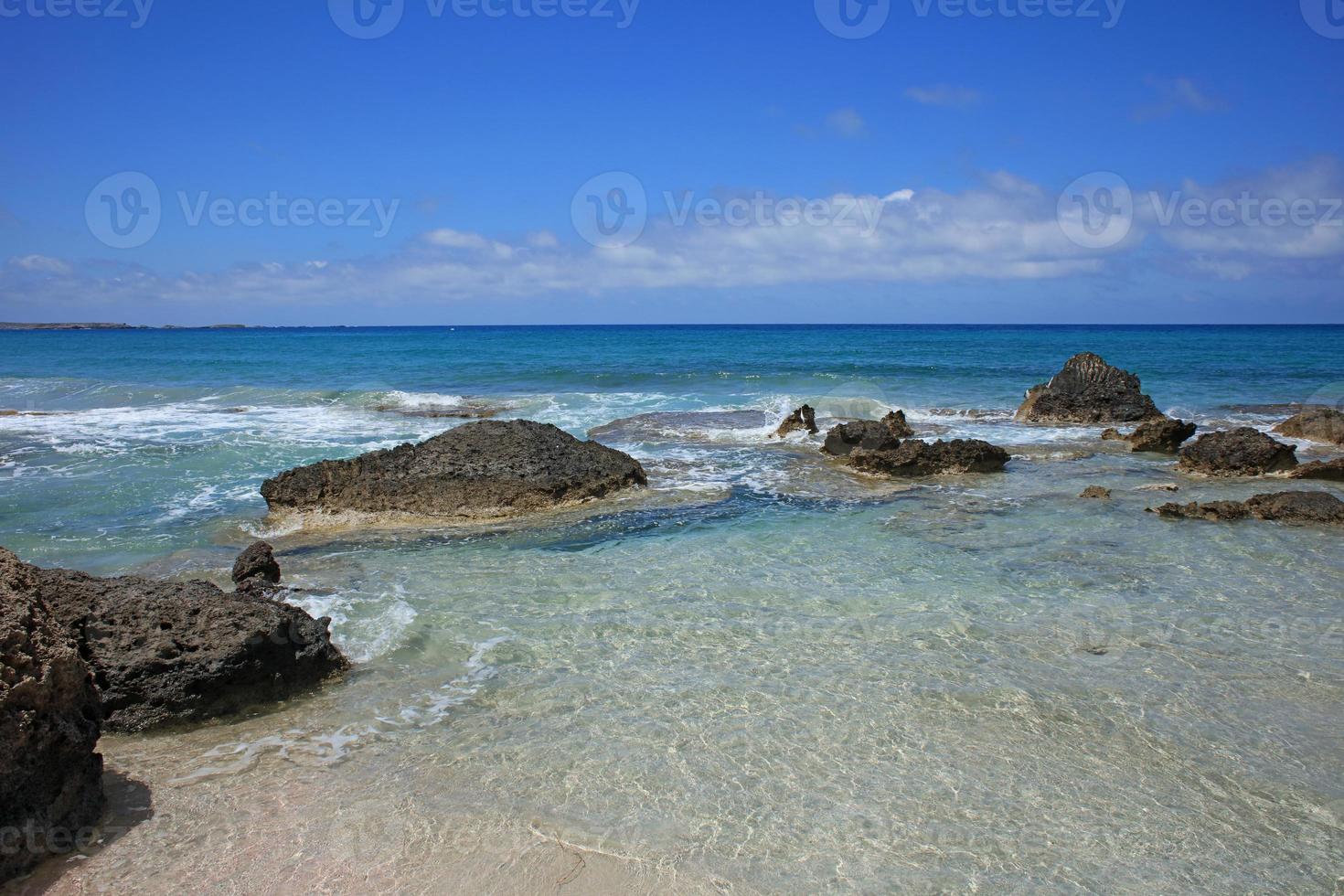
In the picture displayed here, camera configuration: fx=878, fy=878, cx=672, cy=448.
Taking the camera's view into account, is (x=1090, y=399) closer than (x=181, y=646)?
No

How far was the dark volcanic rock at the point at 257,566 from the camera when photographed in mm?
7422

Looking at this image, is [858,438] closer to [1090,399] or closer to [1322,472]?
[1322,472]

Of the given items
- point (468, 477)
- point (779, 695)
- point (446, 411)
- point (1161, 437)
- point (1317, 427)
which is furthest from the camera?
point (446, 411)

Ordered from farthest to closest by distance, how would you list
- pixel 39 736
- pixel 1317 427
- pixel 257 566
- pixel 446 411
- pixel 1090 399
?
pixel 446 411
pixel 1090 399
pixel 1317 427
pixel 257 566
pixel 39 736

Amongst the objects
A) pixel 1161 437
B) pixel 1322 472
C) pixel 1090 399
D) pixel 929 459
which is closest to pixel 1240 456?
pixel 1322 472

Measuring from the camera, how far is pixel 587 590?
754 centimetres

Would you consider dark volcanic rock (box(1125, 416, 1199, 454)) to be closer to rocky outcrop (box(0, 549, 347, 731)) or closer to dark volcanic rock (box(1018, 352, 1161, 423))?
dark volcanic rock (box(1018, 352, 1161, 423))

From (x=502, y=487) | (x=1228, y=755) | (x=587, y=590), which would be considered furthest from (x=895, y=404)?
(x=1228, y=755)

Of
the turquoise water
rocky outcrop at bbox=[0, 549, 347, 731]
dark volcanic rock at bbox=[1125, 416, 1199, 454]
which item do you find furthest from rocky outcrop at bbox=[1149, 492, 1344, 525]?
rocky outcrop at bbox=[0, 549, 347, 731]

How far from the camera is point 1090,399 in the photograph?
1962cm

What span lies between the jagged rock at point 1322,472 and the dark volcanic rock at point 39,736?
14474mm

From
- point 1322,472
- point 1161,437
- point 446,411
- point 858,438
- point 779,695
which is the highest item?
point 858,438

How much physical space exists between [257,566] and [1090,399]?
17844mm

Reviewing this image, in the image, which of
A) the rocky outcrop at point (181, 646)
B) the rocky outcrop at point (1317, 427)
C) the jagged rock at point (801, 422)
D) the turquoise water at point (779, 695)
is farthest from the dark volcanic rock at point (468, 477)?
the rocky outcrop at point (1317, 427)
